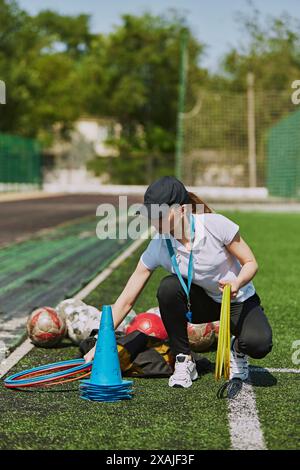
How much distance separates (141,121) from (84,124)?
12161 mm

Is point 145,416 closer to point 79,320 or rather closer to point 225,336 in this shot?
point 225,336

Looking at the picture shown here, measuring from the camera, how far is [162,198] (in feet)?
18.4

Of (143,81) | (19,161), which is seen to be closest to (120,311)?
(19,161)

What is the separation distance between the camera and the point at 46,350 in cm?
752

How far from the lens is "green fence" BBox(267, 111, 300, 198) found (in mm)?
35906

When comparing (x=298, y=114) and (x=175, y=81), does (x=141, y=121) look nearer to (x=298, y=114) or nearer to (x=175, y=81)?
(x=175, y=81)

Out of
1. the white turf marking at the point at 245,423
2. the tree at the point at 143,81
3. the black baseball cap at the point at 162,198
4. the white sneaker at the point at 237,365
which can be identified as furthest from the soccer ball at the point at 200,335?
the tree at the point at 143,81

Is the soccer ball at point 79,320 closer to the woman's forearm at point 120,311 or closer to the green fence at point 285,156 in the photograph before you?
the woman's forearm at point 120,311

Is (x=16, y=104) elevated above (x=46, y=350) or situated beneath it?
elevated above

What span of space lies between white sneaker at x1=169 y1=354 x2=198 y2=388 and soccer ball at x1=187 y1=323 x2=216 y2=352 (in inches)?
39.1

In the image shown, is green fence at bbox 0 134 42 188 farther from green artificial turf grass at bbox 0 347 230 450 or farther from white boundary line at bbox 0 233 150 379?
green artificial turf grass at bbox 0 347 230 450

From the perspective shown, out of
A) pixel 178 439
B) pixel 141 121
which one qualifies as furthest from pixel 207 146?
pixel 141 121

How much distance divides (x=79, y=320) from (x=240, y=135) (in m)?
31.7

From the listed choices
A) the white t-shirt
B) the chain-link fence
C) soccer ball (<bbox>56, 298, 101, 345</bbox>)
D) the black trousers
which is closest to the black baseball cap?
the white t-shirt
